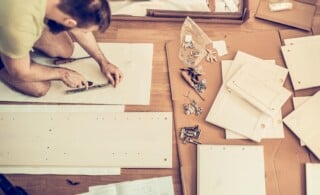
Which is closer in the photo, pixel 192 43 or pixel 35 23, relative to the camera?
pixel 35 23

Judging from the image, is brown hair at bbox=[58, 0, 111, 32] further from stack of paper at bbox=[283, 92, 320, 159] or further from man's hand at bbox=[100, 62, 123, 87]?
stack of paper at bbox=[283, 92, 320, 159]

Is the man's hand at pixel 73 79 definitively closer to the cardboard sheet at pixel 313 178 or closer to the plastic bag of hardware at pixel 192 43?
the plastic bag of hardware at pixel 192 43

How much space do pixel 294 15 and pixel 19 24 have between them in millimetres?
962

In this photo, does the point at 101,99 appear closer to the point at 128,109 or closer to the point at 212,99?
the point at 128,109

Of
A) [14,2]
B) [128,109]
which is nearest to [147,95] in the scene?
[128,109]

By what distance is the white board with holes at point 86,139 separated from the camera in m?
1.45

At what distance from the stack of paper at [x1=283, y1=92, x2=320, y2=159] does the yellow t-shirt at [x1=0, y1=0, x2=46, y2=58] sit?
2.66 ft

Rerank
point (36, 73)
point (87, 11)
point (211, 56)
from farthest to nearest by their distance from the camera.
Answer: point (211, 56)
point (36, 73)
point (87, 11)

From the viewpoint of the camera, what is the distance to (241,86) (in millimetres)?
1494

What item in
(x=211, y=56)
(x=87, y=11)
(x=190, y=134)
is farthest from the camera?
(x=211, y=56)

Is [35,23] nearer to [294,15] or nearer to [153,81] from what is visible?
[153,81]

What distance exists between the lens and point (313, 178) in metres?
1.40

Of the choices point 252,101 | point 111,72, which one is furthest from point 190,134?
point 111,72

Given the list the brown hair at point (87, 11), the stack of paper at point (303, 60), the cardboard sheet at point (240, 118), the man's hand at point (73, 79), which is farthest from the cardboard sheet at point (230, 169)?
the brown hair at point (87, 11)
